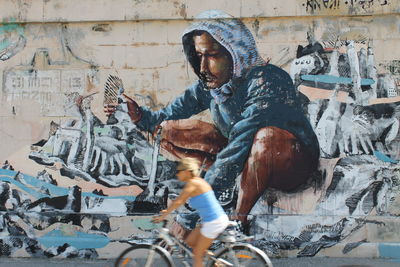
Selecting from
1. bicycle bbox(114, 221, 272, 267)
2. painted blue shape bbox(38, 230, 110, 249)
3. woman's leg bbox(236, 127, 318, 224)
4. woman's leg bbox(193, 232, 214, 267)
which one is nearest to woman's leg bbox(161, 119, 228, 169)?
woman's leg bbox(236, 127, 318, 224)

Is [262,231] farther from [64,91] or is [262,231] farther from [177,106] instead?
[64,91]

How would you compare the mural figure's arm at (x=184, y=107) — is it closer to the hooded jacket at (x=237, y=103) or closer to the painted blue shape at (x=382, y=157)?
the hooded jacket at (x=237, y=103)

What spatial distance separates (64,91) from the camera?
329 inches

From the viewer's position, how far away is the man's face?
324 inches

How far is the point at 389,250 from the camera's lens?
7660 millimetres

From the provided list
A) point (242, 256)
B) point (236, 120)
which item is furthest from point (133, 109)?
point (242, 256)

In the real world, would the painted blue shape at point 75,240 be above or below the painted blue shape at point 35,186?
below

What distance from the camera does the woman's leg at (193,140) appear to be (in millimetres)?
8133

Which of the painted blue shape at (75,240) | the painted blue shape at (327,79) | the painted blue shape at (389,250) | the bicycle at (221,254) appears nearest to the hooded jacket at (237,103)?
the painted blue shape at (327,79)

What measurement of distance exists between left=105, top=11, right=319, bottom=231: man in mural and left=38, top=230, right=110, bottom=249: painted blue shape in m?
1.44

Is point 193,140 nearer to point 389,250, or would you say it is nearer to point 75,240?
point 75,240

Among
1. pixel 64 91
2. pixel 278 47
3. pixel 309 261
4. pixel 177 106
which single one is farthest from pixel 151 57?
pixel 309 261

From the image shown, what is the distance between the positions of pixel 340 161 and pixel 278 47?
7.13 feet

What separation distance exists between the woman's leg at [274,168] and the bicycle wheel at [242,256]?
250 centimetres
